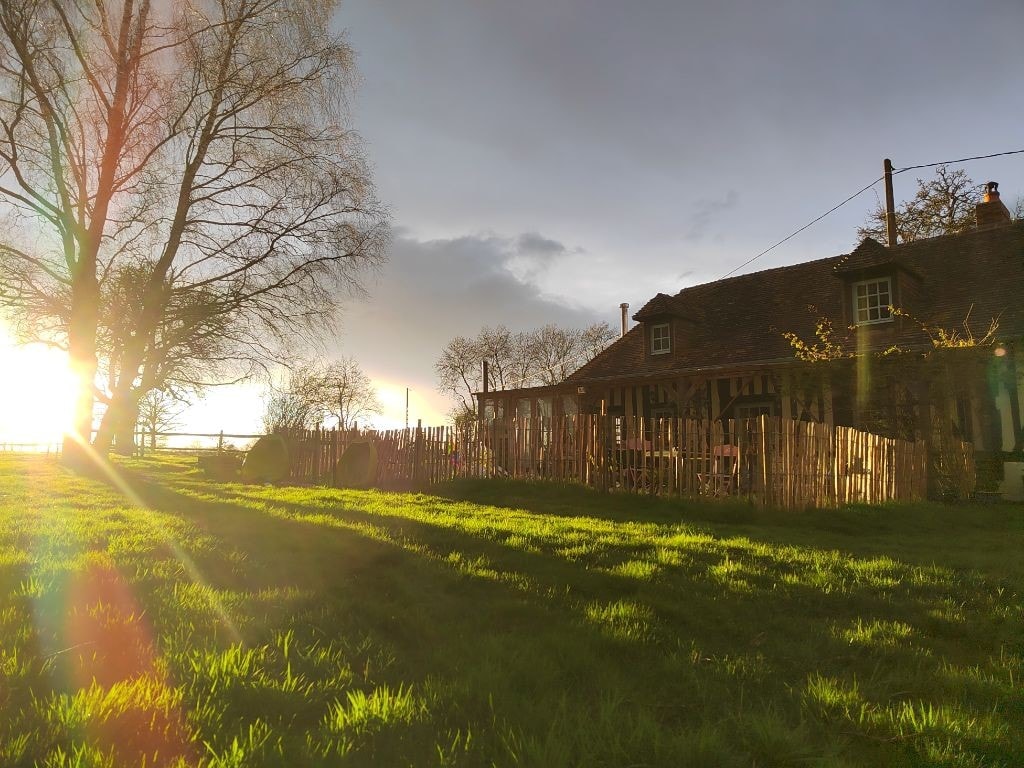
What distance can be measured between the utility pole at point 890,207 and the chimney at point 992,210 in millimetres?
2510

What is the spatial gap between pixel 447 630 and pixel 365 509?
235 inches

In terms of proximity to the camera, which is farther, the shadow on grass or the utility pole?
the utility pole

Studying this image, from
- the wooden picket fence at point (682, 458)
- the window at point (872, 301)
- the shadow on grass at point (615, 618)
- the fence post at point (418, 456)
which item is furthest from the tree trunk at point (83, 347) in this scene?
the window at point (872, 301)

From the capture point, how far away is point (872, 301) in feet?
59.2

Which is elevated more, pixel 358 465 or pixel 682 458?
pixel 682 458

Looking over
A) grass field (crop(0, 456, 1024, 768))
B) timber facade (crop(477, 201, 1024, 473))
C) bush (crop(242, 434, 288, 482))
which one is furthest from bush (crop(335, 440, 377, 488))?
grass field (crop(0, 456, 1024, 768))

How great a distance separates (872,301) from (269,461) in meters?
18.3

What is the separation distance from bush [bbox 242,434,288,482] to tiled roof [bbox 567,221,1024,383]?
33.5 feet

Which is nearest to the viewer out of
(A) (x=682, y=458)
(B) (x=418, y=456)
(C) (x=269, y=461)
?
(A) (x=682, y=458)

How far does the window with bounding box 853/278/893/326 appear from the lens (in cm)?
1762

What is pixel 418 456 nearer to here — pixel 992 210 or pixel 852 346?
pixel 852 346

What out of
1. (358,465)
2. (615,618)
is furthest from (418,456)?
(615,618)

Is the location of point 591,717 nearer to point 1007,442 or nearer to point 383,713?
point 383,713

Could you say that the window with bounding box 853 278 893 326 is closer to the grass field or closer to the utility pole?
the utility pole
